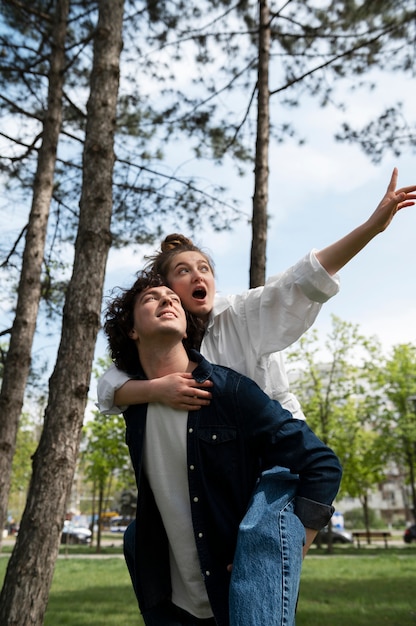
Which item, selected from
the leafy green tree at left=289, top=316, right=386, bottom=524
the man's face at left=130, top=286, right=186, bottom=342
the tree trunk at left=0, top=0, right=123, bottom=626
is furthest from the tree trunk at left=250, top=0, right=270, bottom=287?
the leafy green tree at left=289, top=316, right=386, bottom=524

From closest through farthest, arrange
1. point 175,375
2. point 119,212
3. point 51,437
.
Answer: point 175,375 < point 51,437 < point 119,212

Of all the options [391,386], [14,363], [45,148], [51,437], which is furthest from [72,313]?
[391,386]

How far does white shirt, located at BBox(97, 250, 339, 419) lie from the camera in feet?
6.30

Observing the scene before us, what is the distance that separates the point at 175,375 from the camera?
1.94 m

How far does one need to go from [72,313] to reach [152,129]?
5149mm

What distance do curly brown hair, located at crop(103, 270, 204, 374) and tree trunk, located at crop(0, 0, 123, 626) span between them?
2.20 meters

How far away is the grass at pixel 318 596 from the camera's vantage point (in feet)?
23.2

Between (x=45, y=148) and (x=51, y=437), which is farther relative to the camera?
(x=45, y=148)

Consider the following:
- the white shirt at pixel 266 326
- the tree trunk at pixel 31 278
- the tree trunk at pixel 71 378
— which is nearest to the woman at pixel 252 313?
the white shirt at pixel 266 326

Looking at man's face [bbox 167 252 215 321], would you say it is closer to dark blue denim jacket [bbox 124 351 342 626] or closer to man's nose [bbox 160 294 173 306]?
man's nose [bbox 160 294 173 306]

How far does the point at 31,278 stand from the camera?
26.7 ft

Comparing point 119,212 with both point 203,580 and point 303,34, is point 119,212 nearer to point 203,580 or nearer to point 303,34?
point 303,34

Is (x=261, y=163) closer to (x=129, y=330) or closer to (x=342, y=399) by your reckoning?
(x=129, y=330)

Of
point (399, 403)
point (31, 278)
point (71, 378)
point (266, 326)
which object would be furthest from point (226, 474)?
point (399, 403)
